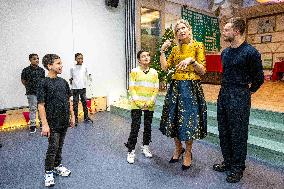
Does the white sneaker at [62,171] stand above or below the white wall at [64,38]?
below

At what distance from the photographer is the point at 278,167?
3574mm

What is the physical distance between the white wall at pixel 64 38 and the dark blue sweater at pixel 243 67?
17.5 feet

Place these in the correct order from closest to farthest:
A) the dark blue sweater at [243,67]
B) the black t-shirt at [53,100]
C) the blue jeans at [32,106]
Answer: the dark blue sweater at [243,67]
the black t-shirt at [53,100]
the blue jeans at [32,106]

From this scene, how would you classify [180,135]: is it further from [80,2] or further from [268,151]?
[80,2]

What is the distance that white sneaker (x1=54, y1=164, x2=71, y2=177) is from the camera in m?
3.41

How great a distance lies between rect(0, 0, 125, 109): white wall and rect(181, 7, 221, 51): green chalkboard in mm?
4059

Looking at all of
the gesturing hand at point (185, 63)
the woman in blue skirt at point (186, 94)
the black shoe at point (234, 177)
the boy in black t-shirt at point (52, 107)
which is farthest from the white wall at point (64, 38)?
the black shoe at point (234, 177)

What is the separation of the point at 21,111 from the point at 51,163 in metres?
3.89

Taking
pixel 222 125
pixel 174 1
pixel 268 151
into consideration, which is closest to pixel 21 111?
pixel 222 125

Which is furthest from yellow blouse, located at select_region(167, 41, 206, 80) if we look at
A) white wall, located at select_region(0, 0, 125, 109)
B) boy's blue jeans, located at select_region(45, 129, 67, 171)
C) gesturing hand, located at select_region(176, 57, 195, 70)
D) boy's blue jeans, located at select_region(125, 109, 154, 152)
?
white wall, located at select_region(0, 0, 125, 109)

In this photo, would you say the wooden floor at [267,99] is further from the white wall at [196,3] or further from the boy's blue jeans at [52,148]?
the white wall at [196,3]

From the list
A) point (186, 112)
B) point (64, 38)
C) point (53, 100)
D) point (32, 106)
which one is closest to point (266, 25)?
point (64, 38)

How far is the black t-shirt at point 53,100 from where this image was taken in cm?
306

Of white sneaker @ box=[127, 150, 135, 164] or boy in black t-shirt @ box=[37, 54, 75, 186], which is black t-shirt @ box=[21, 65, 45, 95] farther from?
white sneaker @ box=[127, 150, 135, 164]
